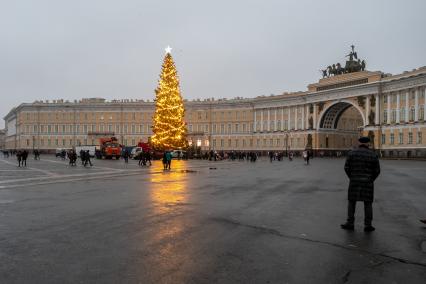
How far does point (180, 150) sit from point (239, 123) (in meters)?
53.6

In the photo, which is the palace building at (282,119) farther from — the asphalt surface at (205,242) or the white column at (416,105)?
the asphalt surface at (205,242)

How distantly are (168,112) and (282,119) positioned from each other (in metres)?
52.0

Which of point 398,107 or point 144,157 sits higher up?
point 398,107

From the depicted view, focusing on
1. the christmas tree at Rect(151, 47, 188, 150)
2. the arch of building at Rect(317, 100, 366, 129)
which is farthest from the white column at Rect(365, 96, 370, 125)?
the christmas tree at Rect(151, 47, 188, 150)

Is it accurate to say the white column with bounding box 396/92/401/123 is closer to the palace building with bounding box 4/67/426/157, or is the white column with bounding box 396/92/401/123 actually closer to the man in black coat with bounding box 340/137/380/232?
the palace building with bounding box 4/67/426/157

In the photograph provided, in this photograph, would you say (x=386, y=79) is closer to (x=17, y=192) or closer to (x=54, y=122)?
(x=17, y=192)

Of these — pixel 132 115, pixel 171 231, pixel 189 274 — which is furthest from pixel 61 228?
pixel 132 115

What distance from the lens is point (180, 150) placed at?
6419 cm

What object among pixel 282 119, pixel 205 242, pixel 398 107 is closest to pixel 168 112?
pixel 398 107

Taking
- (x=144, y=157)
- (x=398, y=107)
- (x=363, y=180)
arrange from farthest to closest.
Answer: (x=398, y=107) → (x=144, y=157) → (x=363, y=180)

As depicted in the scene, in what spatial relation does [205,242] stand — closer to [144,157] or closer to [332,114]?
[144,157]

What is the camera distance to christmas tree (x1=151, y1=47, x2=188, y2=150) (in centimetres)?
5806

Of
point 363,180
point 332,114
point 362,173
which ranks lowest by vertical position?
point 363,180

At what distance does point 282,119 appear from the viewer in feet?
345
